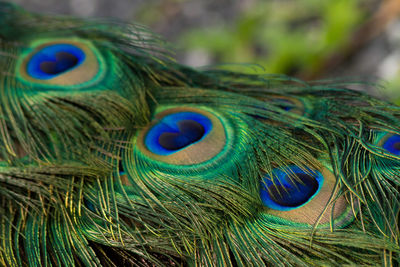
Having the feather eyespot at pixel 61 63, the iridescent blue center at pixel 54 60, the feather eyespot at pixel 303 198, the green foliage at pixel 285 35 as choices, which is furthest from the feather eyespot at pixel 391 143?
the green foliage at pixel 285 35

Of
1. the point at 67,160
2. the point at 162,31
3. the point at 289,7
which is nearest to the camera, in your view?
the point at 67,160

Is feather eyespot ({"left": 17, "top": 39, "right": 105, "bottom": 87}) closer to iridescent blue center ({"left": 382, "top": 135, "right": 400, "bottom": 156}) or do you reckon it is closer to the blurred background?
iridescent blue center ({"left": 382, "top": 135, "right": 400, "bottom": 156})

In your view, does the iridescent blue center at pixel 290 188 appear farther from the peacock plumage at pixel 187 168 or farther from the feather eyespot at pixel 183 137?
the feather eyespot at pixel 183 137

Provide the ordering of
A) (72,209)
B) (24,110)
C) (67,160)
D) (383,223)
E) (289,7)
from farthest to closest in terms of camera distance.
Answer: (289,7) < (24,110) < (67,160) < (72,209) < (383,223)

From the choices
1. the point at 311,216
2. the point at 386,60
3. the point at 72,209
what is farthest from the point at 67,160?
the point at 386,60

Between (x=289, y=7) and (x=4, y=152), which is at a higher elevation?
(x=289, y=7)

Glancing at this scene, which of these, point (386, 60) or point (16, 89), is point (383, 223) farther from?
point (386, 60)

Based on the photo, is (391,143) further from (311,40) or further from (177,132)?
(311,40)

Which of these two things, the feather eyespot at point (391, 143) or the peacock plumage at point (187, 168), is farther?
the feather eyespot at point (391, 143)
